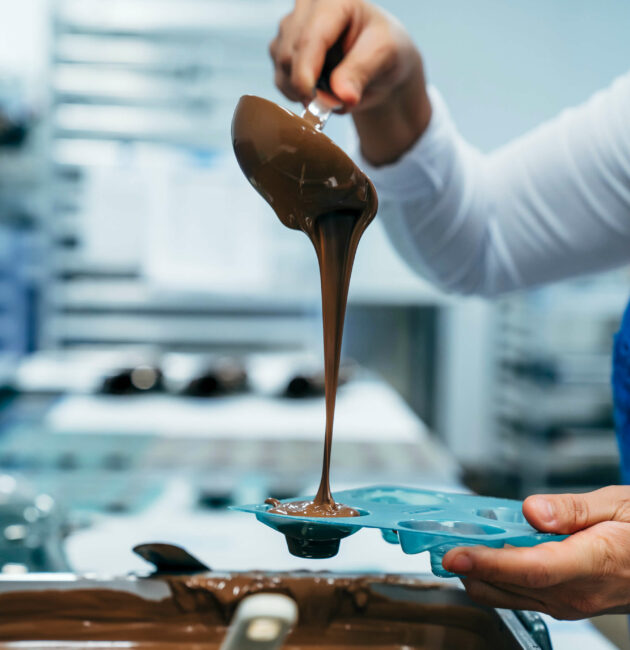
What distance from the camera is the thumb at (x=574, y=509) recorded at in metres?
0.62

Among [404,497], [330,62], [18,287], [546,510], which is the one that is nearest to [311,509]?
[404,497]

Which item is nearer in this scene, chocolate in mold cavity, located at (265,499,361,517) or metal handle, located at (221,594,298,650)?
metal handle, located at (221,594,298,650)

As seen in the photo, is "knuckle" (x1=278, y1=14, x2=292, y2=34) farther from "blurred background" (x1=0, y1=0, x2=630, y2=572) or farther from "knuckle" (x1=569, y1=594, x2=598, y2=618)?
"blurred background" (x1=0, y1=0, x2=630, y2=572)

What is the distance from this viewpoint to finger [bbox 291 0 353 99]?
0.88 metres

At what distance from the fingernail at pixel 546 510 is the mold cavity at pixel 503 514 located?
0.27 ft

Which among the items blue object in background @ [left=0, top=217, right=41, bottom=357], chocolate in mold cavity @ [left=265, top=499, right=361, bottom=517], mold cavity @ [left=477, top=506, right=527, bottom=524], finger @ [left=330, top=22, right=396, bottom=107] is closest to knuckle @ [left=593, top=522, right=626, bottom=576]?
mold cavity @ [left=477, top=506, right=527, bottom=524]

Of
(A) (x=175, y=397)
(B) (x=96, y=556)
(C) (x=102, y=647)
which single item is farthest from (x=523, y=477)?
(C) (x=102, y=647)

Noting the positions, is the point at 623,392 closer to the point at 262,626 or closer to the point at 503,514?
the point at 503,514

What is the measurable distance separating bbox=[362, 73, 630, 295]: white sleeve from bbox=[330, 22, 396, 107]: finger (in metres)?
0.19

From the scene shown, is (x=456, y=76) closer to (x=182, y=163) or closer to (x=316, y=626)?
(x=182, y=163)

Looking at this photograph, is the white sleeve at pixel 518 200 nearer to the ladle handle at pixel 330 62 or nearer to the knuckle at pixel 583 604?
the ladle handle at pixel 330 62

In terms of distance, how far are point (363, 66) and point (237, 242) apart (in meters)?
3.79

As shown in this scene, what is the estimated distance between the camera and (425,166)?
1154 millimetres

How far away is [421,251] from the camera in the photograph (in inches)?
51.1
